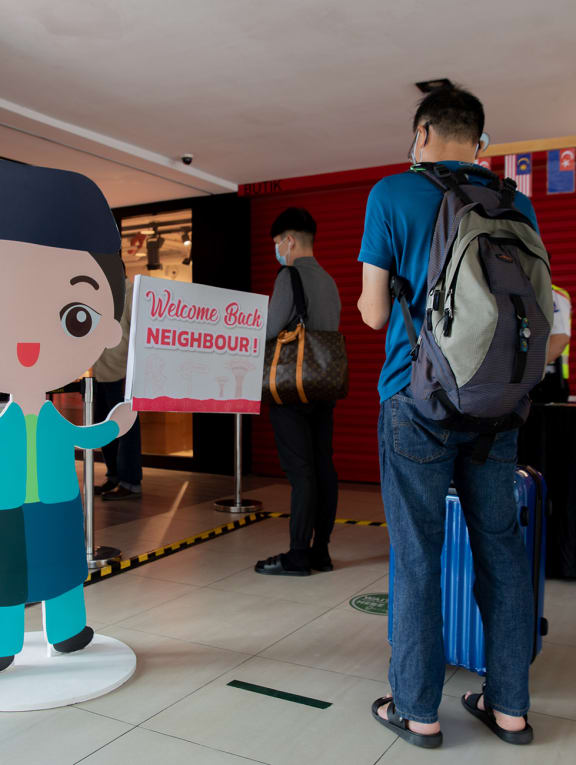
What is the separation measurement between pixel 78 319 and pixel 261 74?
263 cm

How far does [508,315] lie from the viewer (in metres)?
1.66

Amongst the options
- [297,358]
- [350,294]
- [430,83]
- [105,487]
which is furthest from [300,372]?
[350,294]

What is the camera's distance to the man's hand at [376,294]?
76.0 inches

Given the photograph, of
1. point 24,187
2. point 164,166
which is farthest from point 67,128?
point 24,187

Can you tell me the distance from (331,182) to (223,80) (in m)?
2.27

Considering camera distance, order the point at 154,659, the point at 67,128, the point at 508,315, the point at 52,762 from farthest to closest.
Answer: the point at 67,128
the point at 154,659
the point at 52,762
the point at 508,315

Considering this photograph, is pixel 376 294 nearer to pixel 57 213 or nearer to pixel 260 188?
pixel 57 213

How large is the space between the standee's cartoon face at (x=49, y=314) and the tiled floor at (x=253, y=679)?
1028mm

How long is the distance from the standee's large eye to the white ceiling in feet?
6.41

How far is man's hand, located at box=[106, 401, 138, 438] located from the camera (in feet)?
8.34

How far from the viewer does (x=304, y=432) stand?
3.49m

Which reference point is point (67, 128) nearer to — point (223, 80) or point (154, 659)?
point (223, 80)

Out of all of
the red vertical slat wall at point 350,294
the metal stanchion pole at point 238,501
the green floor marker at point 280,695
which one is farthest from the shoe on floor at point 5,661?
the red vertical slat wall at point 350,294

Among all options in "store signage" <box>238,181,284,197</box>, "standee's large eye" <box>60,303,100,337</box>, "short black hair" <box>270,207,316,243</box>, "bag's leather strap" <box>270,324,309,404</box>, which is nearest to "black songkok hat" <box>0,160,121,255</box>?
"standee's large eye" <box>60,303,100,337</box>
